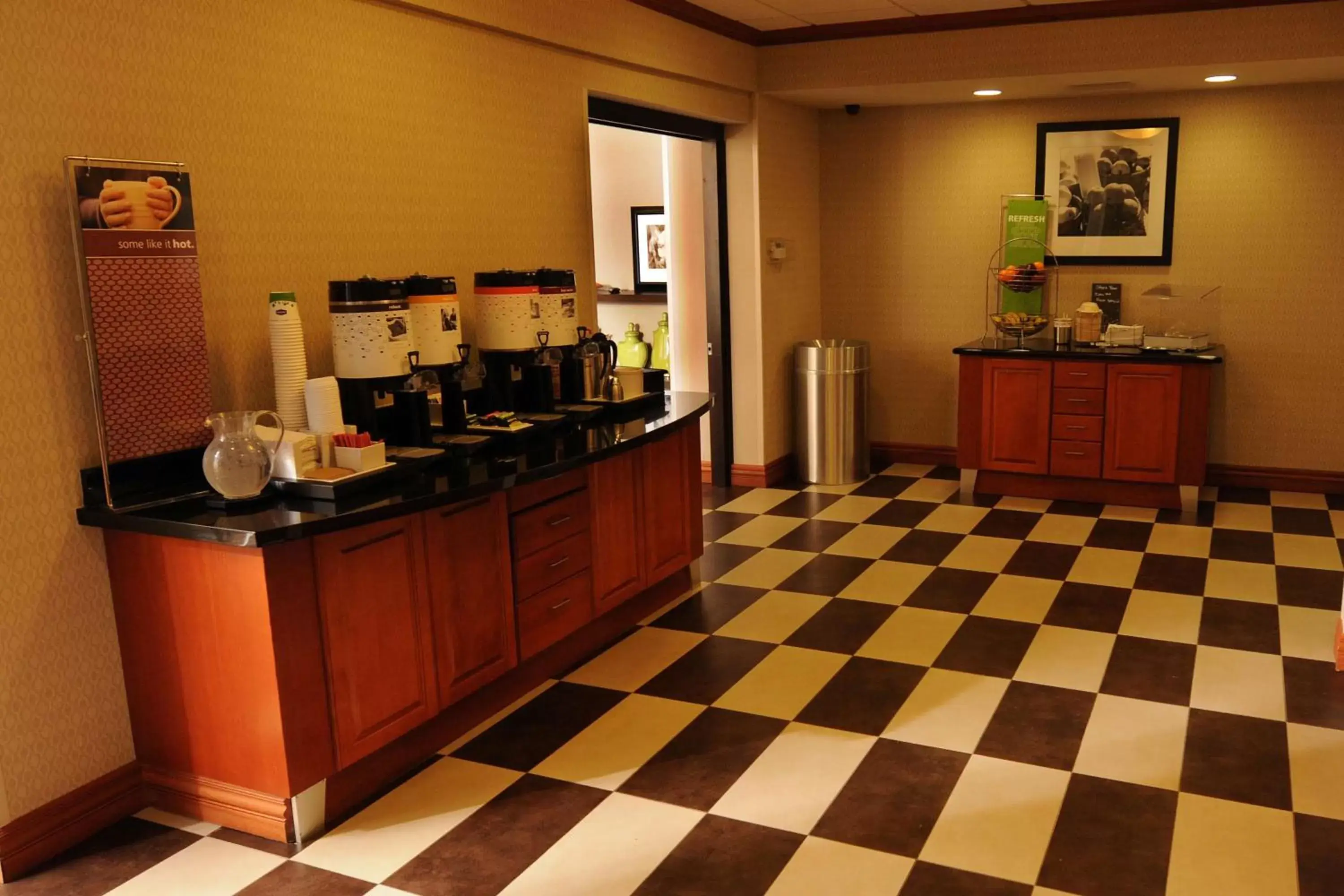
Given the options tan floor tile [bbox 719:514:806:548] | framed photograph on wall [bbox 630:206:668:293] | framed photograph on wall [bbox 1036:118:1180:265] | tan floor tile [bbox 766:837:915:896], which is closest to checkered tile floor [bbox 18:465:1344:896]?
tan floor tile [bbox 766:837:915:896]

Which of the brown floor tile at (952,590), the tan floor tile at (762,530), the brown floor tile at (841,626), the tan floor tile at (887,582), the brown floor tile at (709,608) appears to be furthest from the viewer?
the tan floor tile at (762,530)

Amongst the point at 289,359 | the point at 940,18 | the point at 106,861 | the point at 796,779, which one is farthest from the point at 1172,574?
the point at 106,861

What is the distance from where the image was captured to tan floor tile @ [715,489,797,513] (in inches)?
239

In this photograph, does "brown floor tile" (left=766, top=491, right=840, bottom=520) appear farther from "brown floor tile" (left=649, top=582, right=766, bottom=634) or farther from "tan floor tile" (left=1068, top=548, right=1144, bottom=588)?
"tan floor tile" (left=1068, top=548, right=1144, bottom=588)

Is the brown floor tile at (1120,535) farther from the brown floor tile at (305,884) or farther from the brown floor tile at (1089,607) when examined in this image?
the brown floor tile at (305,884)

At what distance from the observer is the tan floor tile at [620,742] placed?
10.3 ft

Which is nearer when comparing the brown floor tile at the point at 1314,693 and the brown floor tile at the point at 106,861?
the brown floor tile at the point at 106,861

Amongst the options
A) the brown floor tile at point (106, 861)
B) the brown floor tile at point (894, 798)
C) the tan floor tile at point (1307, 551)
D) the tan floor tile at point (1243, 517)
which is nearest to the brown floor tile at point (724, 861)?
the brown floor tile at point (894, 798)

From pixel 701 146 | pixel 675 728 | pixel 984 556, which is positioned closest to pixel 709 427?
pixel 701 146

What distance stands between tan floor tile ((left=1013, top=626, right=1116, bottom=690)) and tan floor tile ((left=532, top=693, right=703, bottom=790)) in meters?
1.18

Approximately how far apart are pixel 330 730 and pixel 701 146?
14.4 ft

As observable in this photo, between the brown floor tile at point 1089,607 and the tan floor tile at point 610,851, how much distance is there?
201cm

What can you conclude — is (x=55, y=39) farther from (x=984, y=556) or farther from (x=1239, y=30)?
(x=1239, y=30)

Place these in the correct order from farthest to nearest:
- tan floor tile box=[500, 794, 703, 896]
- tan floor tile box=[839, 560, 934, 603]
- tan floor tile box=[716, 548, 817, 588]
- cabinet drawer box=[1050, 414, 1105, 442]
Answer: cabinet drawer box=[1050, 414, 1105, 442]
tan floor tile box=[716, 548, 817, 588]
tan floor tile box=[839, 560, 934, 603]
tan floor tile box=[500, 794, 703, 896]
